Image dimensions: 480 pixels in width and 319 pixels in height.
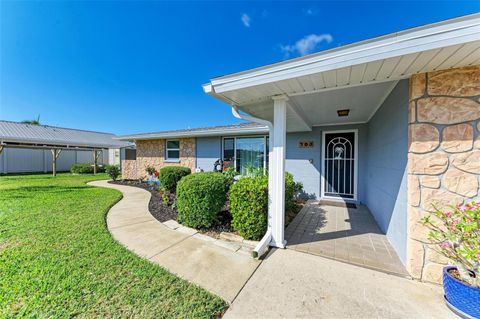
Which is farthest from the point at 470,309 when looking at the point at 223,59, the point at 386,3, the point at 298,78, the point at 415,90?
the point at 223,59

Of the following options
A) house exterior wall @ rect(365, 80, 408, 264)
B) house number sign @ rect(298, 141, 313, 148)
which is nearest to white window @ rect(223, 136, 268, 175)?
house number sign @ rect(298, 141, 313, 148)

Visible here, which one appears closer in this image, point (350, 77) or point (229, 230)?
point (350, 77)

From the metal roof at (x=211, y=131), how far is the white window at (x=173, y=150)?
65 centimetres

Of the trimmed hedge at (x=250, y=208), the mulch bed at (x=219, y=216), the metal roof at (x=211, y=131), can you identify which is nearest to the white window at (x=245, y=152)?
the metal roof at (x=211, y=131)

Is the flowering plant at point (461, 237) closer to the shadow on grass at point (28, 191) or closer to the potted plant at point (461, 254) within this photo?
the potted plant at point (461, 254)

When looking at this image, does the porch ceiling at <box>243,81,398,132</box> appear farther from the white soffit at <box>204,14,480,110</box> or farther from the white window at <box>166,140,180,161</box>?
the white window at <box>166,140,180,161</box>

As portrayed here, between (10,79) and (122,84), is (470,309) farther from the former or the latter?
(10,79)

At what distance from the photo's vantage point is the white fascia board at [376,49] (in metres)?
1.61

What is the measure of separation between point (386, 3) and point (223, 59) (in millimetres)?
6228

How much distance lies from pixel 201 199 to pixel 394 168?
3.68 meters

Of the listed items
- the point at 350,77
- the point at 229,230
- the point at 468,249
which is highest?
the point at 350,77

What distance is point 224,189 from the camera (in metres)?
4.04

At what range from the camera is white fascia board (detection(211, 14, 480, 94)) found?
63.5 inches

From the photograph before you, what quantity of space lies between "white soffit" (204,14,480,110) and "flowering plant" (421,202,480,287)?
159 centimetres
